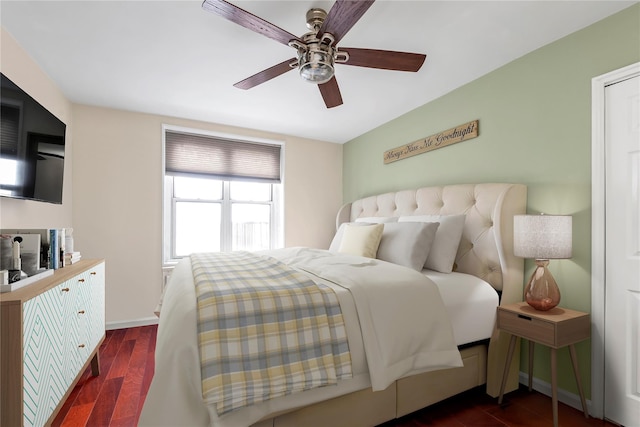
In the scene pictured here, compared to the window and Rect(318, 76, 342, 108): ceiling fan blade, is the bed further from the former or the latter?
the window

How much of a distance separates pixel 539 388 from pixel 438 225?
127 centimetres

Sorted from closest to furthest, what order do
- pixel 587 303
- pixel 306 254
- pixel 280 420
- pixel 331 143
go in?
1. pixel 280 420
2. pixel 587 303
3. pixel 306 254
4. pixel 331 143

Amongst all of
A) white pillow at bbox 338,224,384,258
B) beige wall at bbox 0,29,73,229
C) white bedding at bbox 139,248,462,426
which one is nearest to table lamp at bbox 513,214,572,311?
white bedding at bbox 139,248,462,426

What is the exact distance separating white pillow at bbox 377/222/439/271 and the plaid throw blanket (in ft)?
3.11

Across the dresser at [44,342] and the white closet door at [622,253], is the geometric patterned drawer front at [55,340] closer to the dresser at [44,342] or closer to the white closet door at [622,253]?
the dresser at [44,342]

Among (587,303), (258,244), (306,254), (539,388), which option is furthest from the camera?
(258,244)

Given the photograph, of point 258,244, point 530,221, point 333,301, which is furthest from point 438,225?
point 258,244

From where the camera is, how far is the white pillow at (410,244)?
2168mm

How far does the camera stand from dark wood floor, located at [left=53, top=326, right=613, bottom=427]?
67.0 inches

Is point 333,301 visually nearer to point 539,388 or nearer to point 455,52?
point 539,388

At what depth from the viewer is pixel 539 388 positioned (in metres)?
2.03

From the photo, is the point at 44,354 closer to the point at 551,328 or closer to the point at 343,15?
the point at 343,15

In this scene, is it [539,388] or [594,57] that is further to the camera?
[539,388]

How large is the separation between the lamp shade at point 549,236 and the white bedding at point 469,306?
371mm
